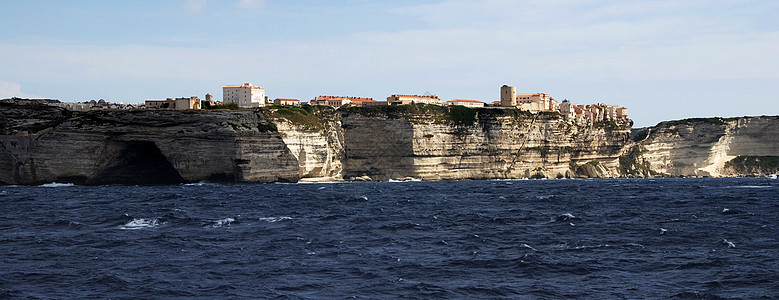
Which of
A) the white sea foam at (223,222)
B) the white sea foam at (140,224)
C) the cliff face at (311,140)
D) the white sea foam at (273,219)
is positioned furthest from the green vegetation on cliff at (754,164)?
the white sea foam at (140,224)

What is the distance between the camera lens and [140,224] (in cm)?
4869

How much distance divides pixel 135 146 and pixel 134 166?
4.41 metres

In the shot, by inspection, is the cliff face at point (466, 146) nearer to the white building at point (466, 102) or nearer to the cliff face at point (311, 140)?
the cliff face at point (311, 140)

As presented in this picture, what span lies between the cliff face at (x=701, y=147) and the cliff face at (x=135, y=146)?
10467 cm

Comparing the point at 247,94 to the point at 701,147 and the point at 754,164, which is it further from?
the point at 754,164

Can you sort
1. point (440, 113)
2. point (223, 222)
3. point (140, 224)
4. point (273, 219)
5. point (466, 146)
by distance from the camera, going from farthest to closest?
point (440, 113)
point (466, 146)
point (273, 219)
point (223, 222)
point (140, 224)

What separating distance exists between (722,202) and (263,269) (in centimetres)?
5073

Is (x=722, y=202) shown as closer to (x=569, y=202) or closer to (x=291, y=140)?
(x=569, y=202)

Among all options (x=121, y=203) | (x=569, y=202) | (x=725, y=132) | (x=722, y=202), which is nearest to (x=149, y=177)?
(x=121, y=203)

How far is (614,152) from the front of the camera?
178375 mm

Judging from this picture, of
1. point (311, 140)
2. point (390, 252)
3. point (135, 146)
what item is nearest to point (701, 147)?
point (311, 140)

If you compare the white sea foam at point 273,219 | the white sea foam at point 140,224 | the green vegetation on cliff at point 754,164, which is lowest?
the green vegetation on cliff at point 754,164

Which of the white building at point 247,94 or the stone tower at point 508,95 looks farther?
the stone tower at point 508,95

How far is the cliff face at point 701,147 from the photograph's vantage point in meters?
183
